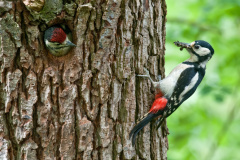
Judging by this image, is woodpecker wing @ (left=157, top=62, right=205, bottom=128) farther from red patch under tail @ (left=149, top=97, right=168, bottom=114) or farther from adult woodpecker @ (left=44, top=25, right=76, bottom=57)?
adult woodpecker @ (left=44, top=25, right=76, bottom=57)

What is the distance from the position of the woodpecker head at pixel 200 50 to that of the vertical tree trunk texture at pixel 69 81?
1063 mm

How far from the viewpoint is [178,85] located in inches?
109

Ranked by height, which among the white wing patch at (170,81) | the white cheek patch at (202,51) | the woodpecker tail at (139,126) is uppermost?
the white cheek patch at (202,51)

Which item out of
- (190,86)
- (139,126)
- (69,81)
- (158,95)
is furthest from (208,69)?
(69,81)

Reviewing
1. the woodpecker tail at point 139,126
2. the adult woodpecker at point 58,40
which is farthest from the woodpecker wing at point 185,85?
the adult woodpecker at point 58,40

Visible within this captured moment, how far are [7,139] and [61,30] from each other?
0.79 meters

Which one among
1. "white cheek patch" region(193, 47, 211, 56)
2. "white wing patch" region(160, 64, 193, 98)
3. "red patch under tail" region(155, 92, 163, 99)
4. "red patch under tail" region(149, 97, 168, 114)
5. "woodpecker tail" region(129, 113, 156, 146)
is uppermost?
"white cheek patch" region(193, 47, 211, 56)

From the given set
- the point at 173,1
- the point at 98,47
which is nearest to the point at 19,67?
the point at 98,47

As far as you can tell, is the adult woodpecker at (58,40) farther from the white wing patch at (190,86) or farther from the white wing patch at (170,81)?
the white wing patch at (190,86)

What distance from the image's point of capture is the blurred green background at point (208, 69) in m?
3.43

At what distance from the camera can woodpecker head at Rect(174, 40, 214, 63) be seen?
113 inches

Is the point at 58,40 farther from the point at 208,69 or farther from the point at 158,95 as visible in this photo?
the point at 208,69

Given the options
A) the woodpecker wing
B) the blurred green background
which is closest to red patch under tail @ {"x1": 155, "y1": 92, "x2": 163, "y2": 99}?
the woodpecker wing

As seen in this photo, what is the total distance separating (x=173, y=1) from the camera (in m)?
4.64
